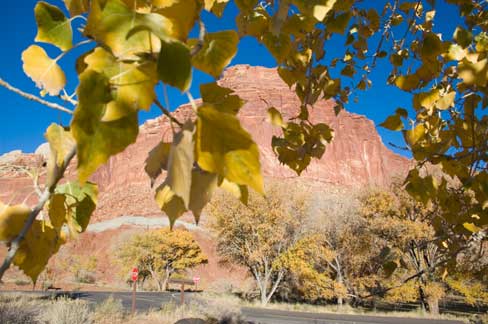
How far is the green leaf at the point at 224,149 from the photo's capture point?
0.24 m

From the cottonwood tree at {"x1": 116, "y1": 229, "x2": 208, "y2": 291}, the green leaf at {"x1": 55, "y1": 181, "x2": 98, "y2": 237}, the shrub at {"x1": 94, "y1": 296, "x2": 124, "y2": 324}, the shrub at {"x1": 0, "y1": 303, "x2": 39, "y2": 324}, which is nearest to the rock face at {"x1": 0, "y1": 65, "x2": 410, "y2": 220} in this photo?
the cottonwood tree at {"x1": 116, "y1": 229, "x2": 208, "y2": 291}

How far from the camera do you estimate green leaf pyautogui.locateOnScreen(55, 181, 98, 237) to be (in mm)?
452

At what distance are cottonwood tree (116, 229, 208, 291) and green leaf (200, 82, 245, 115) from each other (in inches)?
1048

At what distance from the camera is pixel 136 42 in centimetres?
26

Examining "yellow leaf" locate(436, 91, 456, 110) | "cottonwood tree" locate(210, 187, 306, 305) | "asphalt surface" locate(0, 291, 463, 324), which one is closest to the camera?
"yellow leaf" locate(436, 91, 456, 110)

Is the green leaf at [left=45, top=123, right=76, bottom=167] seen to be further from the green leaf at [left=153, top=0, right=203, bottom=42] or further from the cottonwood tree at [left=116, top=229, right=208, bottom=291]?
the cottonwood tree at [left=116, top=229, right=208, bottom=291]

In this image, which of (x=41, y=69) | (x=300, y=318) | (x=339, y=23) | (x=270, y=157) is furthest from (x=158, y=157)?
(x=270, y=157)

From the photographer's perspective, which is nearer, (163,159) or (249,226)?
(163,159)

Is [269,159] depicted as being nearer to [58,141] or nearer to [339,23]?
[339,23]

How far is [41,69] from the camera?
0.36m

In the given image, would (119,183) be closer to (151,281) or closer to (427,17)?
(151,281)

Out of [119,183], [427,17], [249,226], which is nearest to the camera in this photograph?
[427,17]

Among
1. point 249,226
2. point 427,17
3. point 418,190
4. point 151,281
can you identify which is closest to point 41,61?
point 418,190

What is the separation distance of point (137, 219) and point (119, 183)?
41.9ft
